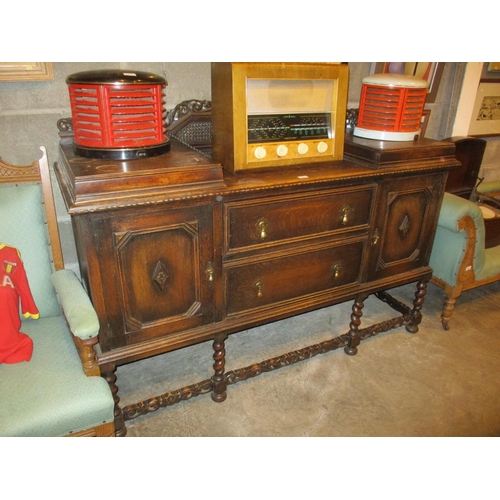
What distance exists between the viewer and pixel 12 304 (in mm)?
1571

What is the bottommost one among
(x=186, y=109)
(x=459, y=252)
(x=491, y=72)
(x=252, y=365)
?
(x=252, y=365)

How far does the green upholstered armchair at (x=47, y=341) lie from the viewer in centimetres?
139

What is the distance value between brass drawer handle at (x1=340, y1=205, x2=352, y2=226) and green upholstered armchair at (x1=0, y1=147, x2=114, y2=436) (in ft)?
4.04

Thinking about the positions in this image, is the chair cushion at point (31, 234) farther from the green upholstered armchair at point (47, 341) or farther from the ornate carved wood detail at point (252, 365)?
the ornate carved wood detail at point (252, 365)

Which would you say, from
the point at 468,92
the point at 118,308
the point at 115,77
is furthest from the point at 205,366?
the point at 468,92

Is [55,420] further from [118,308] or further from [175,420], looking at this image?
[175,420]

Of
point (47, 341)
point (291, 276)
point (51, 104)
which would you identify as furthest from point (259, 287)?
point (51, 104)

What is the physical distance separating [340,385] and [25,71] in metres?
2.26

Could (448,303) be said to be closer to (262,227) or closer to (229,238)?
(262,227)

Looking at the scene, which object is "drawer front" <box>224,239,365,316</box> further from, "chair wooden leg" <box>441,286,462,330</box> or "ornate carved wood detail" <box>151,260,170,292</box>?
"chair wooden leg" <box>441,286,462,330</box>

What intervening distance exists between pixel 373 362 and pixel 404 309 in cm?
55

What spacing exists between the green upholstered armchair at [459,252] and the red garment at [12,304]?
238cm

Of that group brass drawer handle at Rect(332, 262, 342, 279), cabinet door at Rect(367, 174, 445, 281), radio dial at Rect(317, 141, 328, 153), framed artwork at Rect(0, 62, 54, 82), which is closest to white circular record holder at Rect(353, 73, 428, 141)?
cabinet door at Rect(367, 174, 445, 281)

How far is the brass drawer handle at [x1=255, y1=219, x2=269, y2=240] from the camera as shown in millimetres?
1773
